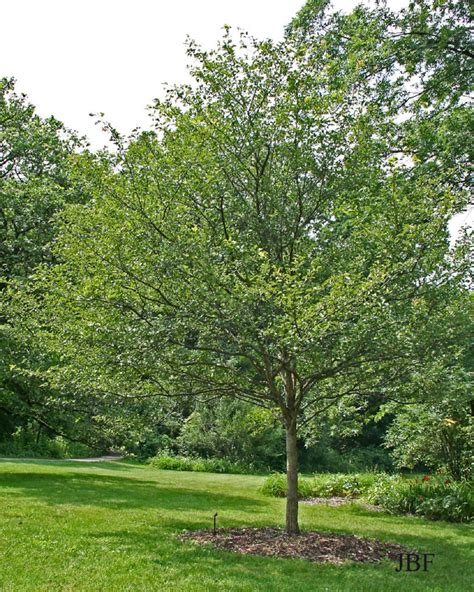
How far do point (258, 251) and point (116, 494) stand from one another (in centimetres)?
845

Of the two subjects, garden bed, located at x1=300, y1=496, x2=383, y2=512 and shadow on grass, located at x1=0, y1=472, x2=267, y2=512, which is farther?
garden bed, located at x1=300, y1=496, x2=383, y2=512

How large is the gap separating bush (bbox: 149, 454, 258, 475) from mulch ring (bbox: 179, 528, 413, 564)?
13.2 metres

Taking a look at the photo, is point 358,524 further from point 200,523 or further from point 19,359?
point 19,359

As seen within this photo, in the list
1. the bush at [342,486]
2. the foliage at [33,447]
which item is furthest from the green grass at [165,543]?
the foliage at [33,447]

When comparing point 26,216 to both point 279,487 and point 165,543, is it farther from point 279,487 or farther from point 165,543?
point 165,543

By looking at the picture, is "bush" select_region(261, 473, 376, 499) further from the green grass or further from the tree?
the tree

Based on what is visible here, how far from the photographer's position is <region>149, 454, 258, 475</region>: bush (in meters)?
21.2

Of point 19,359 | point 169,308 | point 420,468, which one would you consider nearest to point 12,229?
point 19,359

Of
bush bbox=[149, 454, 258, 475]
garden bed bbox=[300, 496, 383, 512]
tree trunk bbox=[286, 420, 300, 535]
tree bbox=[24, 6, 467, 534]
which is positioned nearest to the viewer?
tree bbox=[24, 6, 467, 534]

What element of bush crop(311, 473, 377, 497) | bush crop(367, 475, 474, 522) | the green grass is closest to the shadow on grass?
the green grass

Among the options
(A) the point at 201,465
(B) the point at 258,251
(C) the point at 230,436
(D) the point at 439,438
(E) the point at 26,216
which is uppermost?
(E) the point at 26,216

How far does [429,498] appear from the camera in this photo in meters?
11.2

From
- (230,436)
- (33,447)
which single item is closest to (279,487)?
(230,436)

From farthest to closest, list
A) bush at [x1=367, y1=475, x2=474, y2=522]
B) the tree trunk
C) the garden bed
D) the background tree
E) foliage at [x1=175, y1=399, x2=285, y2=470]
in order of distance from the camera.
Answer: foliage at [x1=175, y1=399, x2=285, y2=470] < the background tree < the garden bed < bush at [x1=367, y1=475, x2=474, y2=522] < the tree trunk
